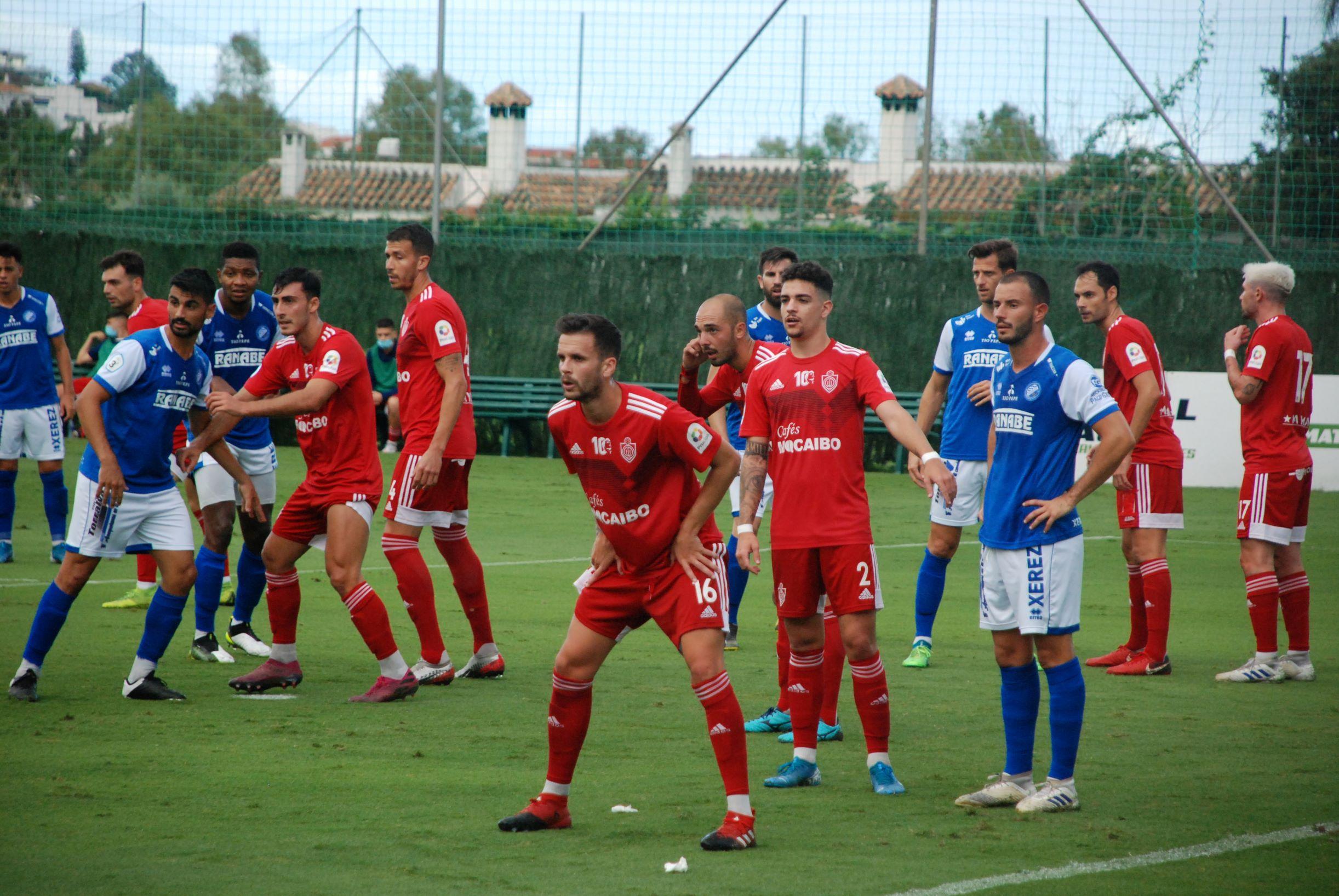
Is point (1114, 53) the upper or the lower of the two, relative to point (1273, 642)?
upper

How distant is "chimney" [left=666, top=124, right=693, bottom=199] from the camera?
1969 centimetres

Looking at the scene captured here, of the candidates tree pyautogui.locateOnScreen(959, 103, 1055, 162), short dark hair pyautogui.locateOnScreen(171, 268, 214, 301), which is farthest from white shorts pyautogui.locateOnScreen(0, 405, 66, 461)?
tree pyautogui.locateOnScreen(959, 103, 1055, 162)

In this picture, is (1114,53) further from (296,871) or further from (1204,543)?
(296,871)

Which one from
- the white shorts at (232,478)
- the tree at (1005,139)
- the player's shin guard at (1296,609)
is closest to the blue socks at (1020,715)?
the player's shin guard at (1296,609)

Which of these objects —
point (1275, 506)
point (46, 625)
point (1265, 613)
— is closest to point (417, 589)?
point (46, 625)

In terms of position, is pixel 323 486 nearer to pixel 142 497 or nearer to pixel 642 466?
pixel 142 497

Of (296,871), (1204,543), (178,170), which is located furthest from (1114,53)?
(296,871)

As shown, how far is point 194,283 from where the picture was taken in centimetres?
698

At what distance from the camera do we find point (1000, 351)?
8.12 m

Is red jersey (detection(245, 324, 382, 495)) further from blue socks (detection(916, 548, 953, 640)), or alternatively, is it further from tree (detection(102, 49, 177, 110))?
tree (detection(102, 49, 177, 110))

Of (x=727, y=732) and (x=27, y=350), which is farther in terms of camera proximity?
(x=27, y=350)

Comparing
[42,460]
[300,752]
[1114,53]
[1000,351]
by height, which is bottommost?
[300,752]

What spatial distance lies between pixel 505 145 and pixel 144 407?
1444cm

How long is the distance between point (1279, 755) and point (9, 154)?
2073cm
